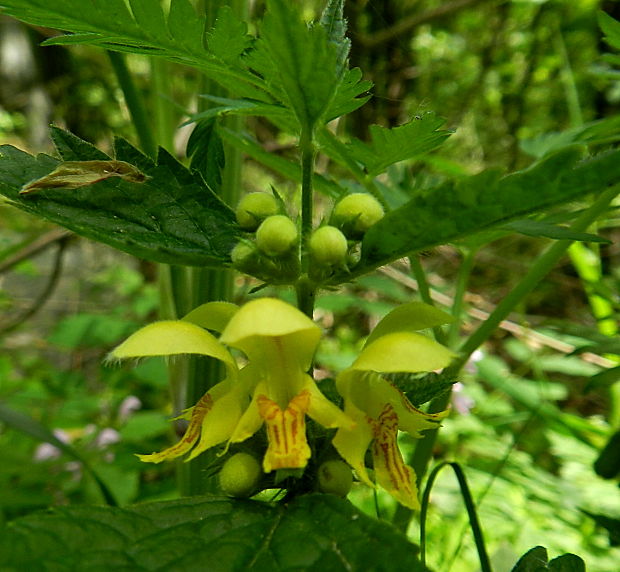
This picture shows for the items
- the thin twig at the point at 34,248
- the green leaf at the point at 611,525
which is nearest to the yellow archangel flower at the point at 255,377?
the green leaf at the point at 611,525

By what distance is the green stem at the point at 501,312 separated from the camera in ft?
1.90

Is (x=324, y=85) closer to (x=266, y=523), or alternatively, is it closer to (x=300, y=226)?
(x=300, y=226)

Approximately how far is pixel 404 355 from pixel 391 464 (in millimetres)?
79

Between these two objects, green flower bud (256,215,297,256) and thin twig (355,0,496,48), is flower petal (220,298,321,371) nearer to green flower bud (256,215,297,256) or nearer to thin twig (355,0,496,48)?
green flower bud (256,215,297,256)

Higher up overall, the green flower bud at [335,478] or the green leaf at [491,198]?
the green leaf at [491,198]

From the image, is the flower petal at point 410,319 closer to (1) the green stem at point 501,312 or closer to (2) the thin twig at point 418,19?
(1) the green stem at point 501,312

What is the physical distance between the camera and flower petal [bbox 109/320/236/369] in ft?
1.32

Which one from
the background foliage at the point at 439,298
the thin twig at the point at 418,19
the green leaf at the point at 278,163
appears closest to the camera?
the green leaf at the point at 278,163

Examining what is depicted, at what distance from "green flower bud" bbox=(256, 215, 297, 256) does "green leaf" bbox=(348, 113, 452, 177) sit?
0.13 m

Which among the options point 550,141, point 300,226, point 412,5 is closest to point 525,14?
point 412,5

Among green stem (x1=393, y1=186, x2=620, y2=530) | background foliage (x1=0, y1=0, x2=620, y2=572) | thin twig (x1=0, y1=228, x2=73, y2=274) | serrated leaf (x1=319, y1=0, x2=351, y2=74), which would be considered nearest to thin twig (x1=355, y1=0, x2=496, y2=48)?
background foliage (x1=0, y1=0, x2=620, y2=572)

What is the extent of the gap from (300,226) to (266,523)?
22 centimetres

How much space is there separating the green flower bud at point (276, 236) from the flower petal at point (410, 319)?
0.13 metres

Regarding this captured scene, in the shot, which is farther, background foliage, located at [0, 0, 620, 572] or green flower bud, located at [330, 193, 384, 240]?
background foliage, located at [0, 0, 620, 572]
